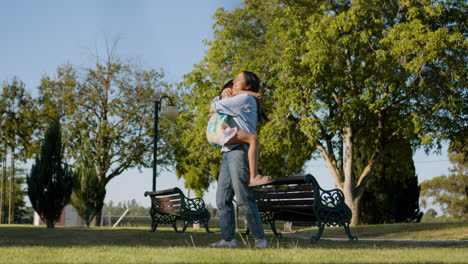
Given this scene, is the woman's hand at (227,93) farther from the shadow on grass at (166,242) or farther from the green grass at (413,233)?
the green grass at (413,233)

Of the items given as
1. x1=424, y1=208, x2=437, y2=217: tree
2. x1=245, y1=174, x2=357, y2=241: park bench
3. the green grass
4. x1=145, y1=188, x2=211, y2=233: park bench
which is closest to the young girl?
x1=245, y1=174, x2=357, y2=241: park bench

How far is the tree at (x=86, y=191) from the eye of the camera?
16.1 metres

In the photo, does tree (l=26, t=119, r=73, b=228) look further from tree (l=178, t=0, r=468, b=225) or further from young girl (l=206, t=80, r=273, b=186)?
young girl (l=206, t=80, r=273, b=186)

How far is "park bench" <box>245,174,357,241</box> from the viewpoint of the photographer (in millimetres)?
7520

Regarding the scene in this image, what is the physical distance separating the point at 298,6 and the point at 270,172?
12891 mm

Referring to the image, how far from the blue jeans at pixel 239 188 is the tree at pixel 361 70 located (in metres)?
11.9

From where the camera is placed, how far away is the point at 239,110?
5301mm

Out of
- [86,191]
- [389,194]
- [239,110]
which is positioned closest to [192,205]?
[239,110]

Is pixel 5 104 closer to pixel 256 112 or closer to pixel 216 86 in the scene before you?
pixel 216 86

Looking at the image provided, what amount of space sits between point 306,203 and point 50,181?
953 centimetres

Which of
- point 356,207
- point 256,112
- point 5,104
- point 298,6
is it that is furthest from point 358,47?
point 5,104

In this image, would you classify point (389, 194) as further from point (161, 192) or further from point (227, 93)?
point (227, 93)

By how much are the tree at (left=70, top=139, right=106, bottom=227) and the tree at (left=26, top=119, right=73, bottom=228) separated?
1.27 meters

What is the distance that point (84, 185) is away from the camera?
1609 centimetres
